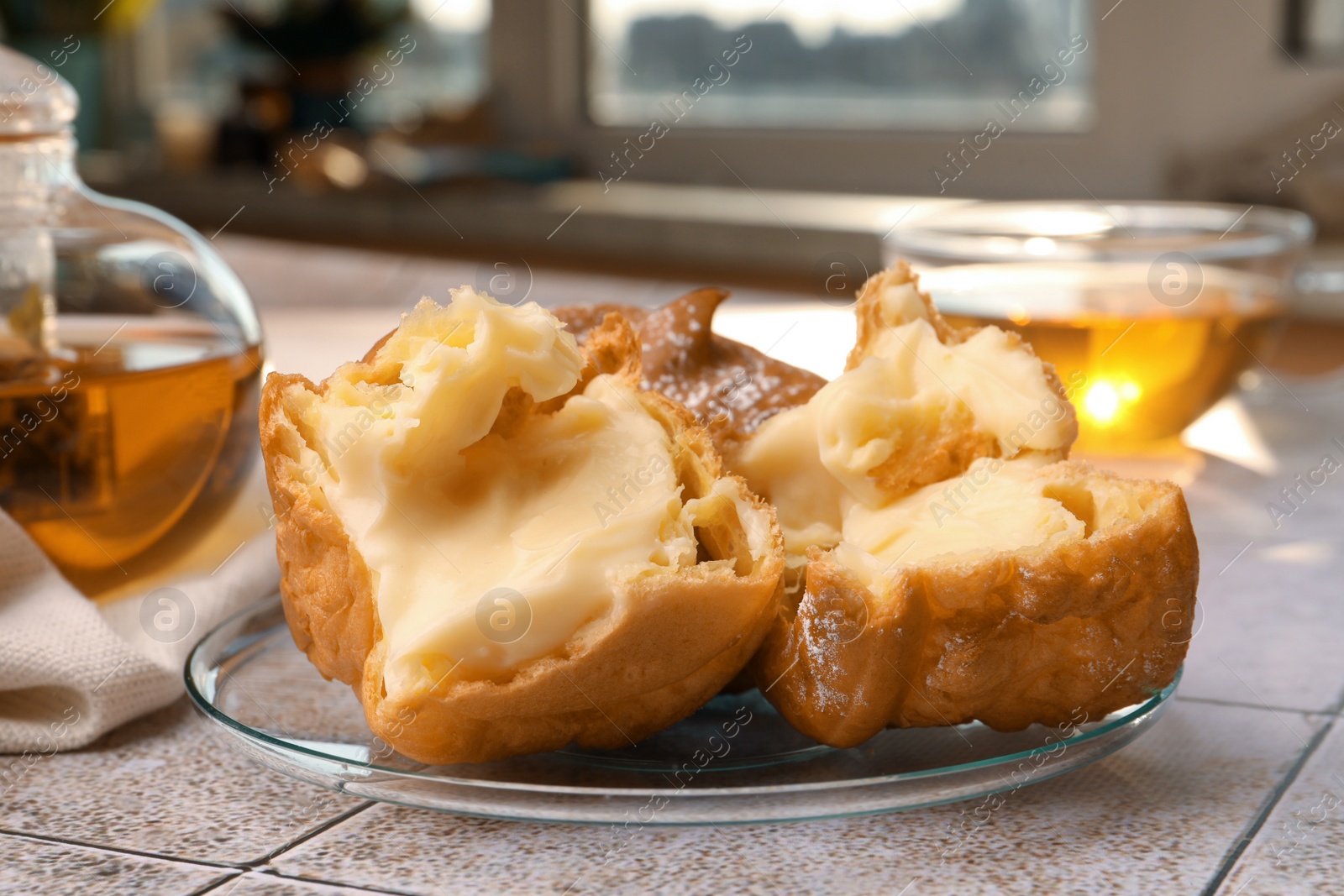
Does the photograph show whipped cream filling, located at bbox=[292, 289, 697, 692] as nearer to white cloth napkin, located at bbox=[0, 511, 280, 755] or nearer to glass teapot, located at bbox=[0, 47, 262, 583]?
white cloth napkin, located at bbox=[0, 511, 280, 755]

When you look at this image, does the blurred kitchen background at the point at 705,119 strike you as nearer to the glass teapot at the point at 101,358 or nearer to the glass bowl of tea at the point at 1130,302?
the glass bowl of tea at the point at 1130,302

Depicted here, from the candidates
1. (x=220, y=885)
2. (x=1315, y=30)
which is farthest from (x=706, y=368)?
(x=1315, y=30)

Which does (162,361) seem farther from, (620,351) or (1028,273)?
(1028,273)

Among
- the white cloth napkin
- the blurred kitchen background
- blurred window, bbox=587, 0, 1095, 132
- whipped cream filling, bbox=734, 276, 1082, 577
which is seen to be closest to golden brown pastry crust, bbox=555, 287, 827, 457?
whipped cream filling, bbox=734, 276, 1082, 577

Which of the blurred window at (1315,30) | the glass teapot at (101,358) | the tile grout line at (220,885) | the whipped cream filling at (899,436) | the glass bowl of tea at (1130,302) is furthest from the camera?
the blurred window at (1315,30)

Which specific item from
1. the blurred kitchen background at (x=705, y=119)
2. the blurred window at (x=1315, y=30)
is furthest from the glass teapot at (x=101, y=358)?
the blurred window at (x=1315, y=30)

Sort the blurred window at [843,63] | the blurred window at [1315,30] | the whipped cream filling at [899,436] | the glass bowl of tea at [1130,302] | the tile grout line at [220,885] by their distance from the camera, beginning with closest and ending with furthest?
the tile grout line at [220,885] < the whipped cream filling at [899,436] < the glass bowl of tea at [1130,302] < the blurred window at [1315,30] < the blurred window at [843,63]

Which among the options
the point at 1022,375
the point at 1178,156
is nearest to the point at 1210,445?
the point at 1022,375
